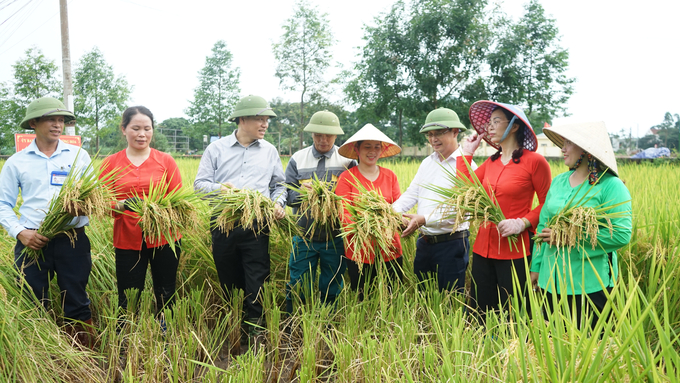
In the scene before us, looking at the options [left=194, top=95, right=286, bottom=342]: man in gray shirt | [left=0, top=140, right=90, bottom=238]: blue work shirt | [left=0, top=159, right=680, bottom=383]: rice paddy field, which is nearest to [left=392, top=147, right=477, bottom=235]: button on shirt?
[left=0, top=159, right=680, bottom=383]: rice paddy field

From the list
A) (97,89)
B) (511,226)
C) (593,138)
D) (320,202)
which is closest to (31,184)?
(320,202)

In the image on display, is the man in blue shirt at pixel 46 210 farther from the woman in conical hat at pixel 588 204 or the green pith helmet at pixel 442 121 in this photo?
the woman in conical hat at pixel 588 204

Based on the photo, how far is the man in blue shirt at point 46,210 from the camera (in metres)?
2.71

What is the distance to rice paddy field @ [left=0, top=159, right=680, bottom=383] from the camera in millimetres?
1618

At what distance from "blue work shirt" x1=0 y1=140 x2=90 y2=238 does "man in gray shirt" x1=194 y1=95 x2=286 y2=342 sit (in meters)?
0.87

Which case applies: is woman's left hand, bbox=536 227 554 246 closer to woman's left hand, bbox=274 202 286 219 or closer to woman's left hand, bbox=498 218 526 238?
woman's left hand, bbox=498 218 526 238

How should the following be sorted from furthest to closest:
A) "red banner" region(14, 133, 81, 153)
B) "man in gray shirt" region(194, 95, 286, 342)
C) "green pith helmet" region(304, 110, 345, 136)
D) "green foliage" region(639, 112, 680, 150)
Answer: "green foliage" region(639, 112, 680, 150), "red banner" region(14, 133, 81, 153), "green pith helmet" region(304, 110, 345, 136), "man in gray shirt" region(194, 95, 286, 342)

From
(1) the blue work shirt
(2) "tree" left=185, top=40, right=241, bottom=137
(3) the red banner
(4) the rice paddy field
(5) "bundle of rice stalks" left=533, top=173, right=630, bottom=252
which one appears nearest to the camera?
(4) the rice paddy field

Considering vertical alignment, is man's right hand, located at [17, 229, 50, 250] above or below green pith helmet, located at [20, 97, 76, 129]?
below

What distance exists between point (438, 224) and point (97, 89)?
2748cm

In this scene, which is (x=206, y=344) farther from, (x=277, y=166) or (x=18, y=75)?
(x=18, y=75)

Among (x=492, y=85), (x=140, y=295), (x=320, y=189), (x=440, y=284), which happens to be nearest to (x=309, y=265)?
(x=320, y=189)

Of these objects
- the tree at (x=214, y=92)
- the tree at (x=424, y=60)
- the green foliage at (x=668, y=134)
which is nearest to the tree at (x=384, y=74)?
the tree at (x=424, y=60)

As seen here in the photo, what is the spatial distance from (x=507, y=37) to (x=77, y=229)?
22.0 metres
